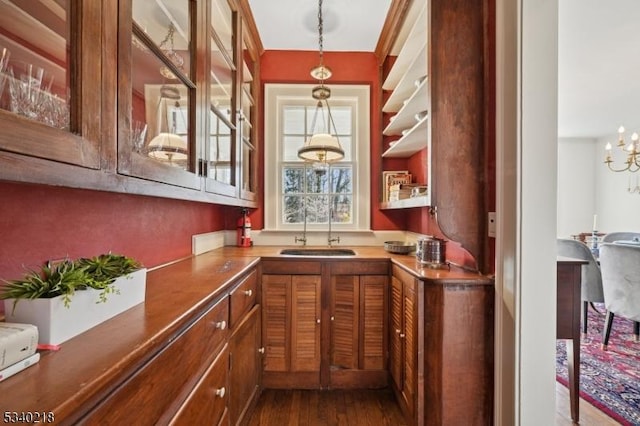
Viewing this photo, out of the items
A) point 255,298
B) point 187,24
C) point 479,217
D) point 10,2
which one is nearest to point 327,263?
point 255,298

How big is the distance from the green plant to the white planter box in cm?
1

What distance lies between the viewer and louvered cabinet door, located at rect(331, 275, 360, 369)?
2.08 meters

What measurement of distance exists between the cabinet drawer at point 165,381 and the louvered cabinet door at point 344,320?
107cm

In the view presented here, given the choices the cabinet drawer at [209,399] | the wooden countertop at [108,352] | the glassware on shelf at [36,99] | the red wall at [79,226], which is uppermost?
the glassware on shelf at [36,99]

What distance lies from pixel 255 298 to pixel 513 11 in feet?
6.83

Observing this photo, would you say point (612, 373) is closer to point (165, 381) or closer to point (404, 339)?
point (404, 339)

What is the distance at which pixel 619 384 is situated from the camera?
7.09 feet

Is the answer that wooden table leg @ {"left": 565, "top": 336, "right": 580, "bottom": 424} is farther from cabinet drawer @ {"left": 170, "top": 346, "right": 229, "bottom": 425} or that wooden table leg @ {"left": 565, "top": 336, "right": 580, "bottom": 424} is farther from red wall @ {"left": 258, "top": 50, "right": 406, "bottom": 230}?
cabinet drawer @ {"left": 170, "top": 346, "right": 229, "bottom": 425}

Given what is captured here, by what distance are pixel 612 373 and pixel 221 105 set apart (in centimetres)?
355

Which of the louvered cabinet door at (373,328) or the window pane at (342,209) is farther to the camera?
the window pane at (342,209)

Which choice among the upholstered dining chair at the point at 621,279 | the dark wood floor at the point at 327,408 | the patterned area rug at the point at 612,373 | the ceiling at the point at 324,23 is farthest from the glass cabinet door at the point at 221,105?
the upholstered dining chair at the point at 621,279

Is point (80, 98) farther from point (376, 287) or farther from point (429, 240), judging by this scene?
point (376, 287)

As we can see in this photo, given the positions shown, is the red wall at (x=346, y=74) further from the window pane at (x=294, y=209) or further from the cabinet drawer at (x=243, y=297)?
the cabinet drawer at (x=243, y=297)

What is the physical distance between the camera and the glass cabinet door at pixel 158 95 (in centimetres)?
88
